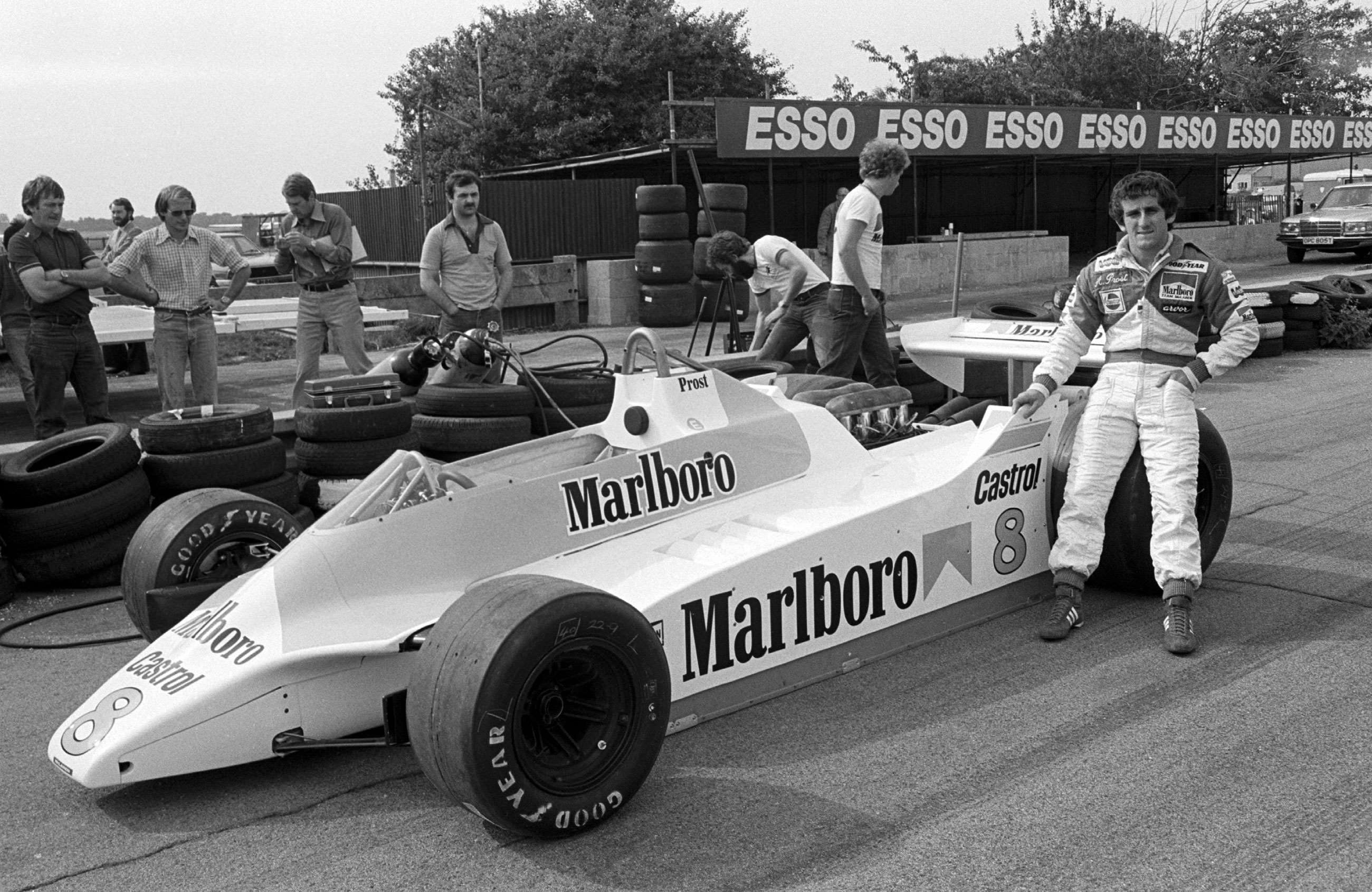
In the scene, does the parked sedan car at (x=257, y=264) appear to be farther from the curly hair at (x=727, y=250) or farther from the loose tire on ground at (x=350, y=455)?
the loose tire on ground at (x=350, y=455)

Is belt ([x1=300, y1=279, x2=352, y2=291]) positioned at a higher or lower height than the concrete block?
higher

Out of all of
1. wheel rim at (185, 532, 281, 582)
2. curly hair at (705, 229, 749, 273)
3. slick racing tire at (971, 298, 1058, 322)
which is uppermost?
curly hair at (705, 229, 749, 273)

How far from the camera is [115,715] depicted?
3736 mm

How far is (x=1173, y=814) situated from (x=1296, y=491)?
4.38 m

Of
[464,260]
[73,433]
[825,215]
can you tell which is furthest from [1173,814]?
[825,215]

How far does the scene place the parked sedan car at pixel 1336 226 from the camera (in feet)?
85.9

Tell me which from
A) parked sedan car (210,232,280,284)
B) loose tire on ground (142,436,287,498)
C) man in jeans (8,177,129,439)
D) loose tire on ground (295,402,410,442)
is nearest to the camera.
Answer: loose tire on ground (142,436,287,498)

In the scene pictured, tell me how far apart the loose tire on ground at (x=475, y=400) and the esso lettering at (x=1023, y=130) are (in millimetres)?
17860

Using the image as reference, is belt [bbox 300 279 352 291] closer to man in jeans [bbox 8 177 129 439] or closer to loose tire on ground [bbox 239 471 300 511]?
man in jeans [bbox 8 177 129 439]

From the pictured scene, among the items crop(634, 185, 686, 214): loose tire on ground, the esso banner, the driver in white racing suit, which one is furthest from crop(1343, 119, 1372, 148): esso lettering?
the driver in white racing suit

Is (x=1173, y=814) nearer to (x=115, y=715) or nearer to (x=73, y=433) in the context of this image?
(x=115, y=715)

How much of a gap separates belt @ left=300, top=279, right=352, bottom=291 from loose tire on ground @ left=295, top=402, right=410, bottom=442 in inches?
94.5

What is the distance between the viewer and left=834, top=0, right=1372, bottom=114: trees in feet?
150

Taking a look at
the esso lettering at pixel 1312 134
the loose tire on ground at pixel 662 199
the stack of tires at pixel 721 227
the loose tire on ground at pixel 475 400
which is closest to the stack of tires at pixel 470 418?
the loose tire on ground at pixel 475 400
